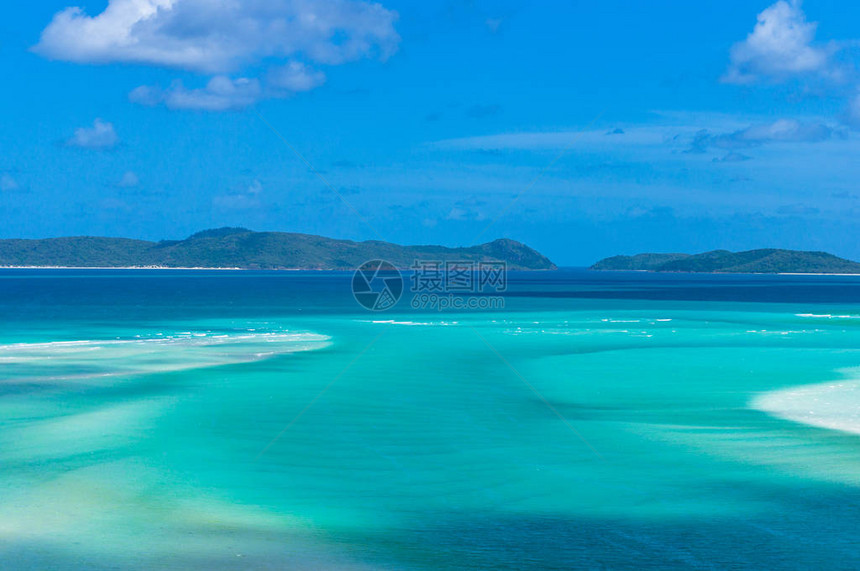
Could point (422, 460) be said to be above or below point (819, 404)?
below

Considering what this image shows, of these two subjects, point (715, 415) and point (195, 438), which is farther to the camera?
point (715, 415)

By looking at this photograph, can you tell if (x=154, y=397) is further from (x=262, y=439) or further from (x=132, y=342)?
(x=132, y=342)

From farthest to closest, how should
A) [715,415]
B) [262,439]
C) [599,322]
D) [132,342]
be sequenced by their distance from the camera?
1. [599,322]
2. [132,342]
3. [715,415]
4. [262,439]

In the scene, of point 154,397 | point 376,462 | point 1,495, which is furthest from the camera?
point 154,397

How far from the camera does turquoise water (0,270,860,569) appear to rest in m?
10.5

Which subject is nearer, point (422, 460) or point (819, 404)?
point (422, 460)

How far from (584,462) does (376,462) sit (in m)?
3.56

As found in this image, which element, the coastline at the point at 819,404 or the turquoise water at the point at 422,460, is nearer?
the turquoise water at the point at 422,460

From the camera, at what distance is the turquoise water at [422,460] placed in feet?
34.3

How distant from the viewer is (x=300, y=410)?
19.4 m

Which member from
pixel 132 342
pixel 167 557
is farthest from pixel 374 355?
pixel 167 557

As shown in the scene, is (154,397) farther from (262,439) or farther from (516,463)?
(516,463)

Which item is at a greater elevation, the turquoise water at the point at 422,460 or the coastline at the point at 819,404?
the coastline at the point at 819,404

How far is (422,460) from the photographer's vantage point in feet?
48.1
